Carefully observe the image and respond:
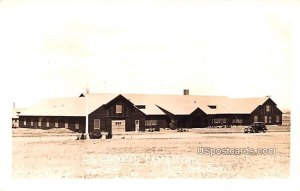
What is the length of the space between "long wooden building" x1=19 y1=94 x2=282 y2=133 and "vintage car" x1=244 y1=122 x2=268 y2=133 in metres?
0.09

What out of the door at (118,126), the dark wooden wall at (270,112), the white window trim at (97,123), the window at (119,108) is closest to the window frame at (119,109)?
the window at (119,108)

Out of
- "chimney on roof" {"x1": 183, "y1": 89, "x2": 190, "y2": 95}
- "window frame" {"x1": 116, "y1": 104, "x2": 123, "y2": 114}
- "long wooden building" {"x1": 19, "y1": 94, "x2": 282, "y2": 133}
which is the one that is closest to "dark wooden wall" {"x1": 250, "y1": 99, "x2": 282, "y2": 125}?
"long wooden building" {"x1": 19, "y1": 94, "x2": 282, "y2": 133}

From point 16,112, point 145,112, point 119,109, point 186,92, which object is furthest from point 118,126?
point 16,112

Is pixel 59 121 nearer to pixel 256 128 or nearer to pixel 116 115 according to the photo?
pixel 116 115

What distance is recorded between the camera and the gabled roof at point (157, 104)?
25.1 ft

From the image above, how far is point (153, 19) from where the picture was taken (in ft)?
A: 24.8

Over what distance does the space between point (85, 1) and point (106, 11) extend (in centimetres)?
33

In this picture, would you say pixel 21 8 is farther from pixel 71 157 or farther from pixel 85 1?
pixel 71 157

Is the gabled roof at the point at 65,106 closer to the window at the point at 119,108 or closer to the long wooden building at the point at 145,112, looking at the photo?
the long wooden building at the point at 145,112

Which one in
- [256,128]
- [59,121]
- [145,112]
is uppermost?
[145,112]

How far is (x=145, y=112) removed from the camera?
8281 millimetres

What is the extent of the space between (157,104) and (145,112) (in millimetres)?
270

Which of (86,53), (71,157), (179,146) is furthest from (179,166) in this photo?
(86,53)

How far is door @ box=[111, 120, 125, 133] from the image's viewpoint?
8.09m
